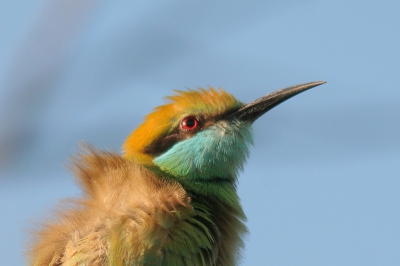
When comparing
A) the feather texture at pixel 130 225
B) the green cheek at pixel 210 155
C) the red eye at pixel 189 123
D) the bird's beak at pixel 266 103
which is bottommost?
the feather texture at pixel 130 225

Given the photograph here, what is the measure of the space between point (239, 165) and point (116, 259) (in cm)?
139

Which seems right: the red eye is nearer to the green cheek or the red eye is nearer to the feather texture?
the green cheek

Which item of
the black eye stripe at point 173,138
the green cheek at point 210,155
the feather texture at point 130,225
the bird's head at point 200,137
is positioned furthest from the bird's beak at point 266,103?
the feather texture at point 130,225

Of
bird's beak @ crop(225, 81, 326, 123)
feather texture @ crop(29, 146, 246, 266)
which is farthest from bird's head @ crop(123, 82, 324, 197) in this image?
feather texture @ crop(29, 146, 246, 266)

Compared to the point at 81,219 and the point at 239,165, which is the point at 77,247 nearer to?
the point at 81,219

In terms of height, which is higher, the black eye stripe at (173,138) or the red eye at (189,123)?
the red eye at (189,123)

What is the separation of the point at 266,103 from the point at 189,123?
544 mm

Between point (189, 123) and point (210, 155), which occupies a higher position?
A: point (189, 123)

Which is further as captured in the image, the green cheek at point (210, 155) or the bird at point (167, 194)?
the green cheek at point (210, 155)

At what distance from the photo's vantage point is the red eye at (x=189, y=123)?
5.17 meters

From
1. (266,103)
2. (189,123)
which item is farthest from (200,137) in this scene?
(266,103)

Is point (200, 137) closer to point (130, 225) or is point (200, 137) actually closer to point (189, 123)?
point (189, 123)

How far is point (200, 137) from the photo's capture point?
16.8ft

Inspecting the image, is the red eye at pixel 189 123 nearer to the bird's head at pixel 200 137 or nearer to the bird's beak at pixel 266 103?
the bird's head at pixel 200 137
